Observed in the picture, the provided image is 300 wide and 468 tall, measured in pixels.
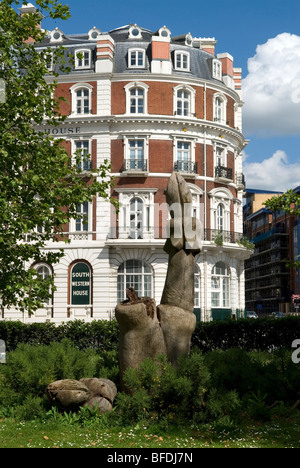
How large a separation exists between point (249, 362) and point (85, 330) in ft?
27.4

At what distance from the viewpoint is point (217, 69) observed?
1806 inches

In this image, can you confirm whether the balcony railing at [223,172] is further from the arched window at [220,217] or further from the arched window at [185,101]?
the arched window at [185,101]

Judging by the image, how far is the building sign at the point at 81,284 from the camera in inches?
1581

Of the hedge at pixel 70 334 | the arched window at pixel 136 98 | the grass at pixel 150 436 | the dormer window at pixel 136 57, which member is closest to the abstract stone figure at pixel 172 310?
the grass at pixel 150 436

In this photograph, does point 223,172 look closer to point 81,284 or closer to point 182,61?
point 182,61

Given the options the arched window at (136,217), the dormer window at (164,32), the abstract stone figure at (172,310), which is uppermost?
the dormer window at (164,32)

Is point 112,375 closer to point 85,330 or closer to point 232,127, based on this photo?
point 85,330

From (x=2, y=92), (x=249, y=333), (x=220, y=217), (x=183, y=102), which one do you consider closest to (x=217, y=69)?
(x=183, y=102)

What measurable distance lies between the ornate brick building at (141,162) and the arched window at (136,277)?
7cm

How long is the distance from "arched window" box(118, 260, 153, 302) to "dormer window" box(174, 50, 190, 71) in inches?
583

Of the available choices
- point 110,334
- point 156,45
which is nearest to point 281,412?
point 110,334

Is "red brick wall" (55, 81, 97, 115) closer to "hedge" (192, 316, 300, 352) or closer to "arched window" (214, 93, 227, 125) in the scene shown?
"arched window" (214, 93, 227, 125)

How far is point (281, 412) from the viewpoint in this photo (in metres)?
9.92
